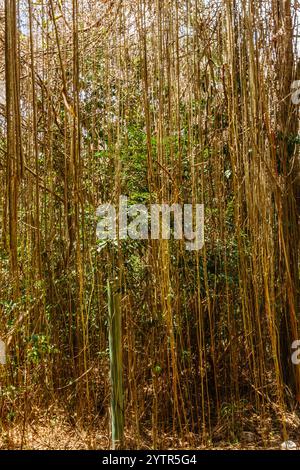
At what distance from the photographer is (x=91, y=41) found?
8.93ft

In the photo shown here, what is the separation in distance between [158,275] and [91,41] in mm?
1282

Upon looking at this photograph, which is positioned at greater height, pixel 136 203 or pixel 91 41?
pixel 91 41

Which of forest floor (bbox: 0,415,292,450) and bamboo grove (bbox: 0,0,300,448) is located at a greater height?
bamboo grove (bbox: 0,0,300,448)

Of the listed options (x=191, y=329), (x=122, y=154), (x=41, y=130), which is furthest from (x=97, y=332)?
(x=41, y=130)

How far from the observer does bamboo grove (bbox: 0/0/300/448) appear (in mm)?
2338

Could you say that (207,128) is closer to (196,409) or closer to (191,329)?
(191,329)

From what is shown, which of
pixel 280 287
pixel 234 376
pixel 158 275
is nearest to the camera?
pixel 158 275

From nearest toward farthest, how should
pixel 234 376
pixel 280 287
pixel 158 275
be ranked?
1. pixel 158 275
2. pixel 234 376
3. pixel 280 287

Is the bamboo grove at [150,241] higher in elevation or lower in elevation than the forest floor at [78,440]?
higher

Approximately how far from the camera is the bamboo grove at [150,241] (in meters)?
2.34

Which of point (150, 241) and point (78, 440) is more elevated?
point (150, 241)

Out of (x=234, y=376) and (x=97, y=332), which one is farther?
(x=97, y=332)

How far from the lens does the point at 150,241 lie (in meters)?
2.44

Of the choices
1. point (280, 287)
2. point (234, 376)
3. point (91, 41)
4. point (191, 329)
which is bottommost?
point (234, 376)
